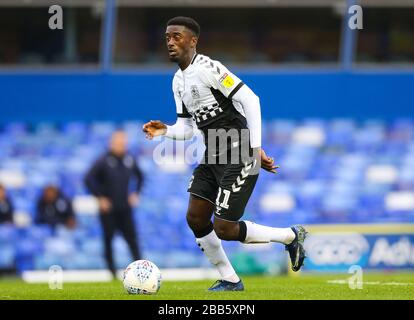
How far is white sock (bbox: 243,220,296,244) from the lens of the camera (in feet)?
31.3

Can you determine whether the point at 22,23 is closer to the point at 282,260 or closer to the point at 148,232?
the point at 148,232

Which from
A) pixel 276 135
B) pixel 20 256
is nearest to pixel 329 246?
pixel 276 135

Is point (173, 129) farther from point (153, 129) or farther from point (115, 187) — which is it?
point (115, 187)

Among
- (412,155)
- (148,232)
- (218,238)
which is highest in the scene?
(412,155)

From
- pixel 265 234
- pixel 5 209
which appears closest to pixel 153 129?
pixel 265 234

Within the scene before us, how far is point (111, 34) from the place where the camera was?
2128 cm

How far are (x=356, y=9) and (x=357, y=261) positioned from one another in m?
5.67

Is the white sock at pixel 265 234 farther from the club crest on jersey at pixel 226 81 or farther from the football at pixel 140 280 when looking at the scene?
the club crest on jersey at pixel 226 81

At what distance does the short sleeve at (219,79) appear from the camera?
9492 mm

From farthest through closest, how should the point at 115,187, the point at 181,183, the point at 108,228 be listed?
the point at 181,183 < the point at 115,187 < the point at 108,228

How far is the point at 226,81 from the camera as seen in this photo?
9.49 meters

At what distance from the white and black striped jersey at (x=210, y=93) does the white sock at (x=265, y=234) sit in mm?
988

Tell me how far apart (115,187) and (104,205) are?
54 centimetres

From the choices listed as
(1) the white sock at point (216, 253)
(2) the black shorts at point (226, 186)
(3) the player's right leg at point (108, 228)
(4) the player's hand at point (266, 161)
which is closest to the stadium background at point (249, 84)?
(3) the player's right leg at point (108, 228)
